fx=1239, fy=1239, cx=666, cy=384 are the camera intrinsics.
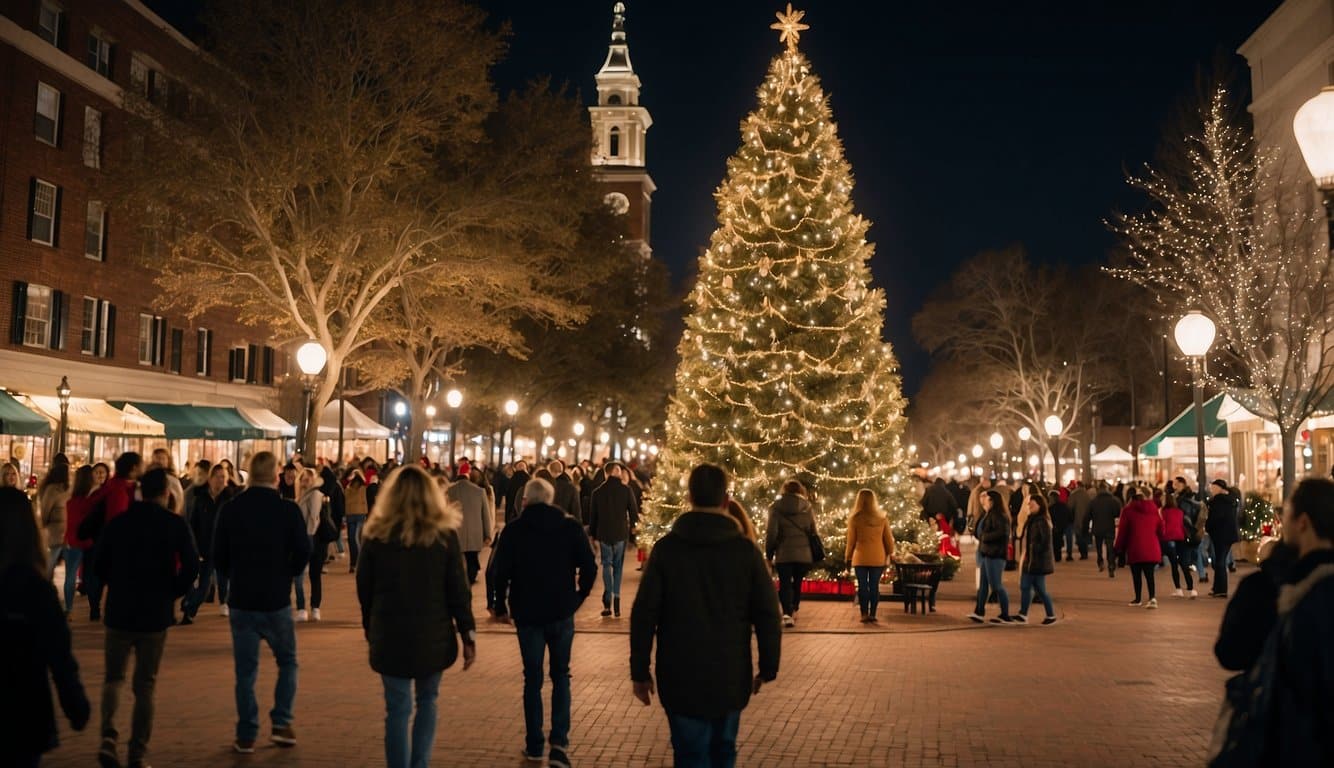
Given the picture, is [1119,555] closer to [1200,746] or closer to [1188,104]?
[1200,746]

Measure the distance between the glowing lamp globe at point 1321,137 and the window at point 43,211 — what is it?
3386 cm

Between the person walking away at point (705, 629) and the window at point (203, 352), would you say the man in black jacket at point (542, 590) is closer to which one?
the person walking away at point (705, 629)

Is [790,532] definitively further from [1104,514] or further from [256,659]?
[1104,514]

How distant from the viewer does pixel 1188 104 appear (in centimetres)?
3028

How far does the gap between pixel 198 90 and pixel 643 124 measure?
104249 millimetres

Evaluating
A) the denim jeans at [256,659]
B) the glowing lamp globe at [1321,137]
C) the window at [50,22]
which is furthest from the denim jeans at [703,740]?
the window at [50,22]

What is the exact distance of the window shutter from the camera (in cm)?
3391

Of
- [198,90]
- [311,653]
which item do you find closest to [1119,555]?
[311,653]

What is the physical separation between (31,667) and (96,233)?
36.5 meters

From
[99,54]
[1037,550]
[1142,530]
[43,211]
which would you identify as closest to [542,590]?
[1037,550]

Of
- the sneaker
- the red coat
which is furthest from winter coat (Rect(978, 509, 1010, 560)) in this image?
the sneaker

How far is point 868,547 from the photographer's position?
55.5 ft

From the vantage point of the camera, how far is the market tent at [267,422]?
45.5 meters

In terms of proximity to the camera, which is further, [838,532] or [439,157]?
[439,157]
